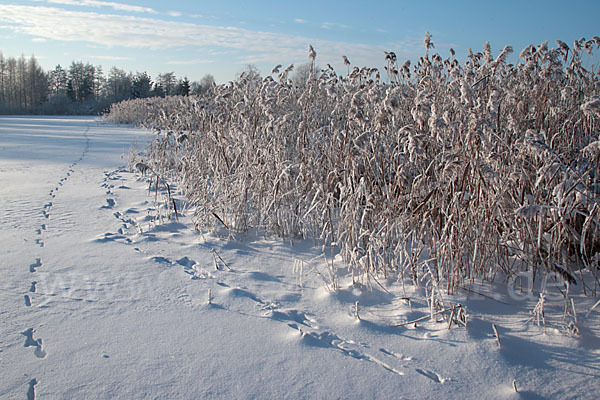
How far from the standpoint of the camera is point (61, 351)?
1516 mm

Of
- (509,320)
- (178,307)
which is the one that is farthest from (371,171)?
(178,307)

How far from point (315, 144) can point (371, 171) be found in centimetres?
90

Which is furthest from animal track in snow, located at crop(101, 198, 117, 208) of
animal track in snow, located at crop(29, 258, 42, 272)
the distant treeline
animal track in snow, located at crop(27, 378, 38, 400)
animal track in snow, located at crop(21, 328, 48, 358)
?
the distant treeline

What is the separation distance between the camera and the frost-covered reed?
6.27 feet

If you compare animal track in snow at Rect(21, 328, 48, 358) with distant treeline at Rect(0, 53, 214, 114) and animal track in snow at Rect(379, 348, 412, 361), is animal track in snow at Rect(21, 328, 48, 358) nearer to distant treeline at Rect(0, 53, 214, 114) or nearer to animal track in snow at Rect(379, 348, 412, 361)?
animal track in snow at Rect(379, 348, 412, 361)

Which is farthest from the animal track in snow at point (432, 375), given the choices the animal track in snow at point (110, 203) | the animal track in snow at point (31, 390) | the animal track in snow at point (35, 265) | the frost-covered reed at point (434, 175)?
the animal track in snow at point (110, 203)

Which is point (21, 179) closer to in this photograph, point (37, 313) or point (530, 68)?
point (37, 313)

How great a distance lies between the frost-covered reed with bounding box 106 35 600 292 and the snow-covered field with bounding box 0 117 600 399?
22 cm

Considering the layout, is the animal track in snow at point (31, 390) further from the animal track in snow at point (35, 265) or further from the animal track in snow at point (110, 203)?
the animal track in snow at point (110, 203)

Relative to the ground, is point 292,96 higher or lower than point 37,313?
higher

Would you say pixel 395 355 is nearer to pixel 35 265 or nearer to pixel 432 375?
pixel 432 375

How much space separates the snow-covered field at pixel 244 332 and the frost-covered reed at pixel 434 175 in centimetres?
22

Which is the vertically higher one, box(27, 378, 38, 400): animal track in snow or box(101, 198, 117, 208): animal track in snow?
box(101, 198, 117, 208): animal track in snow

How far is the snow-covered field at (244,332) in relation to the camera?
1.36 meters
